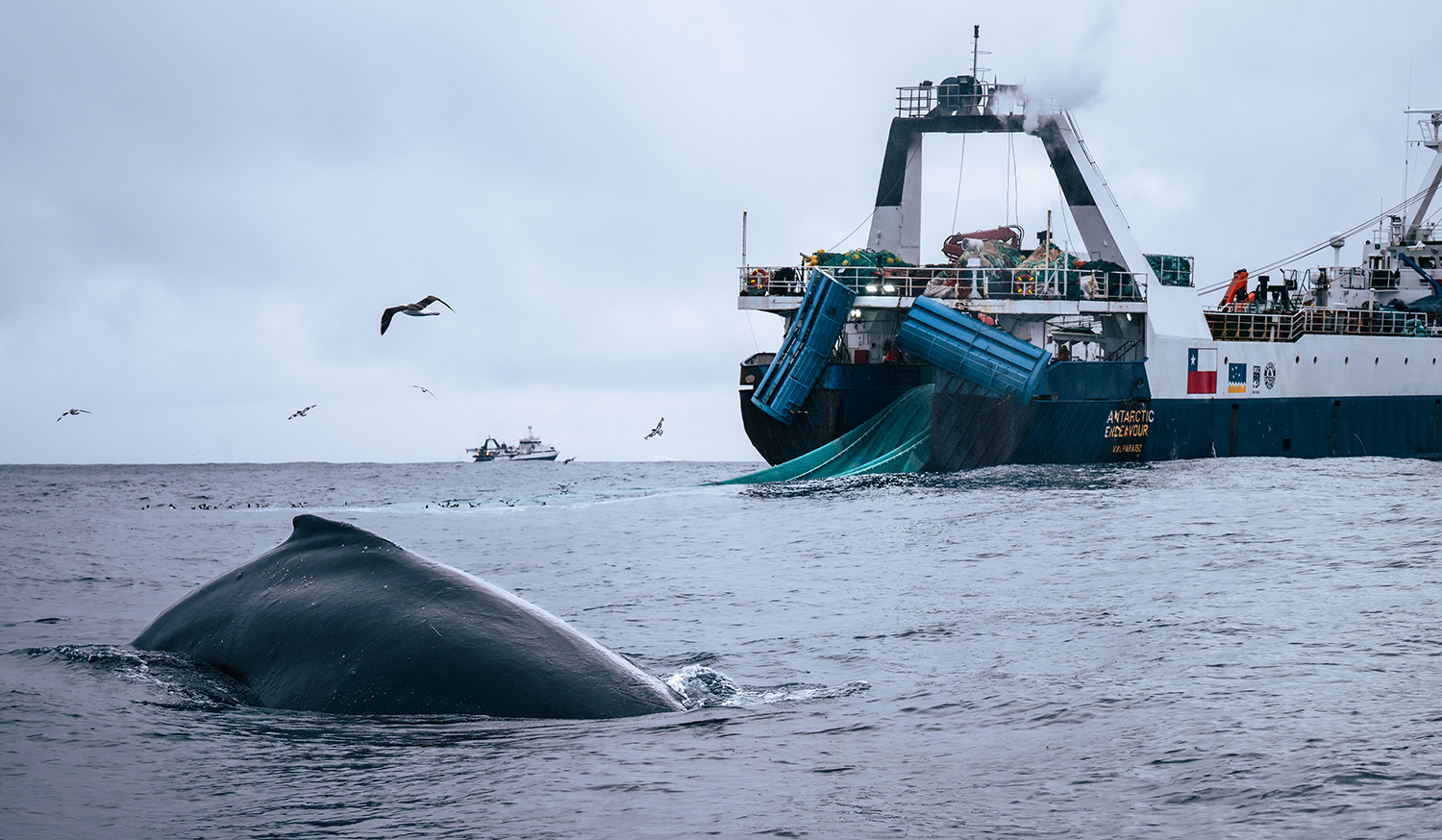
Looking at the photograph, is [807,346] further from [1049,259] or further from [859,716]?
[859,716]

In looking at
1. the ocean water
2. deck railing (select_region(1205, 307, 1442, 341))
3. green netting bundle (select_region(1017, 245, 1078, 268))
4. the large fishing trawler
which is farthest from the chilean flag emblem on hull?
the ocean water

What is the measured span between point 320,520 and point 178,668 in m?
1.23

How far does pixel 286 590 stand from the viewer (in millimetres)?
7754

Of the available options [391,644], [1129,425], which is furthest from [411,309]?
[1129,425]

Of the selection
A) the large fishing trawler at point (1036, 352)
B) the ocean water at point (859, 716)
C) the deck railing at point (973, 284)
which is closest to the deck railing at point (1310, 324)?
the large fishing trawler at point (1036, 352)

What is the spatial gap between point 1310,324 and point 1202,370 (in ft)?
27.5

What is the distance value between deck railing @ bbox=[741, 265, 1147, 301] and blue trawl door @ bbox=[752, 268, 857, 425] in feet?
4.27

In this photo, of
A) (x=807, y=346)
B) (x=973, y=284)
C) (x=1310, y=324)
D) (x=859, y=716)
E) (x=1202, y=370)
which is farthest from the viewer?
(x=1310, y=324)

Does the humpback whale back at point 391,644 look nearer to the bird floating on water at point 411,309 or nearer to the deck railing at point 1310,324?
the bird floating on water at point 411,309

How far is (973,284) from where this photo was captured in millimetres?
39125

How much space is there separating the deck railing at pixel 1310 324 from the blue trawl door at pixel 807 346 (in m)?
16.7

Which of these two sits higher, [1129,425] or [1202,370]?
[1202,370]

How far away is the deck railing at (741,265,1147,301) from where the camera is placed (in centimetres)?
3909

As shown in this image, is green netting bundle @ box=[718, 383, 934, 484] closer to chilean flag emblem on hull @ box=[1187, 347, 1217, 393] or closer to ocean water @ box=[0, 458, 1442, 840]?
chilean flag emblem on hull @ box=[1187, 347, 1217, 393]
